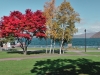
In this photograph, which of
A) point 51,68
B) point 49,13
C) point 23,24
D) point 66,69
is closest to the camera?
point 66,69

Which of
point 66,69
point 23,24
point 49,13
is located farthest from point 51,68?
point 49,13

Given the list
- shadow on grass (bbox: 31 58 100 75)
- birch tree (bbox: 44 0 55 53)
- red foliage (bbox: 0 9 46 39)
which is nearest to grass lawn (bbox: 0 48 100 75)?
shadow on grass (bbox: 31 58 100 75)

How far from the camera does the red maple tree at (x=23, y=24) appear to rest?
33.7 metres

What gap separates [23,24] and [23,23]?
0.16m

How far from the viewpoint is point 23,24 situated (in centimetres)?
3375

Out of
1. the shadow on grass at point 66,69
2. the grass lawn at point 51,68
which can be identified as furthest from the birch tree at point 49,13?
the shadow on grass at point 66,69

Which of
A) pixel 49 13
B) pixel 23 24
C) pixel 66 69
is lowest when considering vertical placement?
pixel 66 69

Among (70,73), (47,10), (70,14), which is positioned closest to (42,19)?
(47,10)

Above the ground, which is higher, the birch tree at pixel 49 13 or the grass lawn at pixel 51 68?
the birch tree at pixel 49 13

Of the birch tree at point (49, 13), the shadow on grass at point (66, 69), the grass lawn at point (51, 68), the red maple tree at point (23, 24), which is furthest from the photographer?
the birch tree at point (49, 13)

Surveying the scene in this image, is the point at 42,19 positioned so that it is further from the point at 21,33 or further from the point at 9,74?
the point at 9,74

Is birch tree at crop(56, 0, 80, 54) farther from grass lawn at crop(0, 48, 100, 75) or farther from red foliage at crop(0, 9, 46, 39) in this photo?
grass lawn at crop(0, 48, 100, 75)

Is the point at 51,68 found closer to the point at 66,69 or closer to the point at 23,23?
the point at 66,69

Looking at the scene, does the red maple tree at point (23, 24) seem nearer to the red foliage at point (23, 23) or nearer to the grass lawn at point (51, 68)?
the red foliage at point (23, 23)
